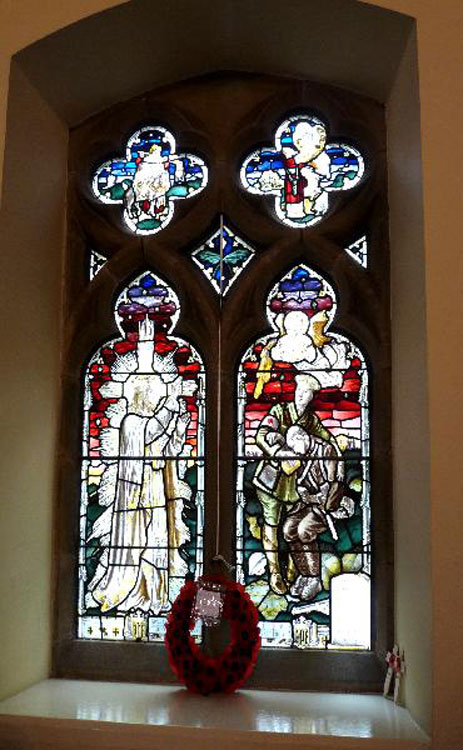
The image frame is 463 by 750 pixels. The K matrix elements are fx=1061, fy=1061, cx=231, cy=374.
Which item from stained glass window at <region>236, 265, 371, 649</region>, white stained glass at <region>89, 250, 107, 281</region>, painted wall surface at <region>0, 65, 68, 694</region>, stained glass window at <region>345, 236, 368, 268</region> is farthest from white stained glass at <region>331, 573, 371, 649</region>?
white stained glass at <region>89, 250, 107, 281</region>

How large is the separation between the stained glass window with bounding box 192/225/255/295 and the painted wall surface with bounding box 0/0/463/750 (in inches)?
25.2

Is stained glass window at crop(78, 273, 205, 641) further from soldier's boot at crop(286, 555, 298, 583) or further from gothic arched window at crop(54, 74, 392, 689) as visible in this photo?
soldier's boot at crop(286, 555, 298, 583)

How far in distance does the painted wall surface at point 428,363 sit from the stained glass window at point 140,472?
0.67 ft

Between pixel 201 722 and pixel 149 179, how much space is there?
2.29 meters

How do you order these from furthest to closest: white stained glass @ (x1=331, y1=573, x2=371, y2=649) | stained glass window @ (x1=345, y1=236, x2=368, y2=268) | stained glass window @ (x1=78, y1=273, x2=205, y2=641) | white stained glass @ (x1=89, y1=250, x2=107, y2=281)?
1. white stained glass @ (x1=89, y1=250, x2=107, y2=281)
2. stained glass window @ (x1=345, y1=236, x2=368, y2=268)
3. stained glass window @ (x1=78, y1=273, x2=205, y2=641)
4. white stained glass @ (x1=331, y1=573, x2=371, y2=649)

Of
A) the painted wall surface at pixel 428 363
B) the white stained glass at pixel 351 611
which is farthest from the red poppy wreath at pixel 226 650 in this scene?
the painted wall surface at pixel 428 363

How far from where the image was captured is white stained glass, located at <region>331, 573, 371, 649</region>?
4.07 meters

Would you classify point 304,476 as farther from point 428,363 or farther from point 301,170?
point 301,170

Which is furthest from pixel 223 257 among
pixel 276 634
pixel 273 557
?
pixel 276 634

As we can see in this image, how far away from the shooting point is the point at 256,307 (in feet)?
14.3

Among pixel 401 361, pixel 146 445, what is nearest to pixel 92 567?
pixel 146 445

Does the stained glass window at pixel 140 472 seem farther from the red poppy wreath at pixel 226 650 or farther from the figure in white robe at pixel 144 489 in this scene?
the red poppy wreath at pixel 226 650

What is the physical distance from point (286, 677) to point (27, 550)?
1.10 metres

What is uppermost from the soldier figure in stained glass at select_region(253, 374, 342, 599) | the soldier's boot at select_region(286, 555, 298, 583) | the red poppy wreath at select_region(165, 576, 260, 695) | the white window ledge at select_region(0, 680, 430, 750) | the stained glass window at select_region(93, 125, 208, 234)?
the stained glass window at select_region(93, 125, 208, 234)
